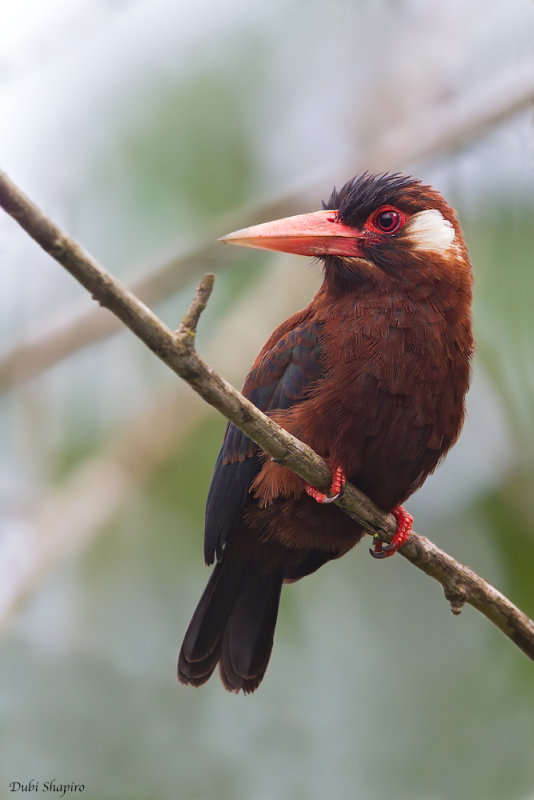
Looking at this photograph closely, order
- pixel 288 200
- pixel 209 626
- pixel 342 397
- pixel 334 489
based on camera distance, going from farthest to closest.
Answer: pixel 288 200 → pixel 209 626 → pixel 342 397 → pixel 334 489

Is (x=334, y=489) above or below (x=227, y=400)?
above

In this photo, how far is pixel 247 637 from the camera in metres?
3.99

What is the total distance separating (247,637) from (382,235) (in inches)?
71.4

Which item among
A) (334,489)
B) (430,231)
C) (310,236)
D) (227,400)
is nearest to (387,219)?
(430,231)

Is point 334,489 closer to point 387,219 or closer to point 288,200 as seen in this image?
point 387,219

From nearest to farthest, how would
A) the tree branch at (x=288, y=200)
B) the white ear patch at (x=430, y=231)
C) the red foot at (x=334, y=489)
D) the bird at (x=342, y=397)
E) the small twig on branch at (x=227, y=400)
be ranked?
the small twig on branch at (x=227, y=400) < the red foot at (x=334, y=489) < the bird at (x=342, y=397) < the white ear patch at (x=430, y=231) < the tree branch at (x=288, y=200)

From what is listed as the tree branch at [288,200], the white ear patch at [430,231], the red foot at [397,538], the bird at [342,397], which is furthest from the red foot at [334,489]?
the tree branch at [288,200]

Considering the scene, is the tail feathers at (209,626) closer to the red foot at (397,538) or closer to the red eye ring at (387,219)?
the red foot at (397,538)

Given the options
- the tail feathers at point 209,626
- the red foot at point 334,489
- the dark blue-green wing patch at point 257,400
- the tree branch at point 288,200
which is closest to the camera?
the red foot at point 334,489

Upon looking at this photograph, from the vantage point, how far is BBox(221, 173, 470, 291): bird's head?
3.55 meters

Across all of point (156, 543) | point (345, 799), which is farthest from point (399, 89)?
point (345, 799)

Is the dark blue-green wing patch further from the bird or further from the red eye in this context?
the red eye

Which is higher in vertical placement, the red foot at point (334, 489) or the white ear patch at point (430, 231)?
the white ear patch at point (430, 231)

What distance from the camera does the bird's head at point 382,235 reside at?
3.55m
